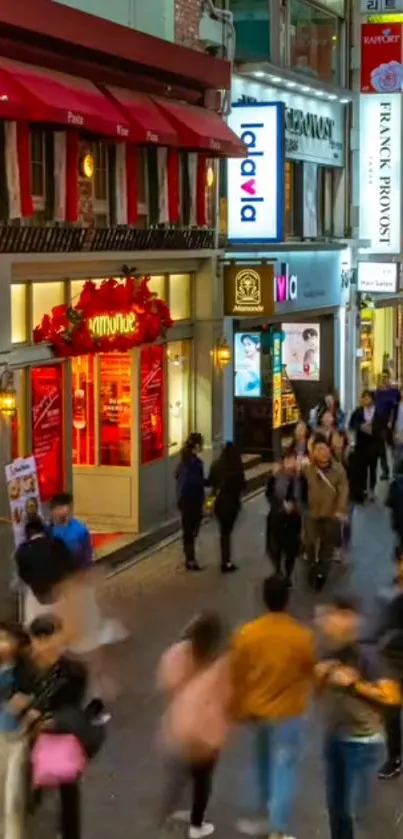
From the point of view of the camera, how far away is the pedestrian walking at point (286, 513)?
628 inches

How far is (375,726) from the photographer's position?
8.33 m

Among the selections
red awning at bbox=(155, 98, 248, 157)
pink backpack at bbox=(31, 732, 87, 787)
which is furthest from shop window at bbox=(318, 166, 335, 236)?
pink backpack at bbox=(31, 732, 87, 787)

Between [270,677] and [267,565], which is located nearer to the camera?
Answer: [270,677]

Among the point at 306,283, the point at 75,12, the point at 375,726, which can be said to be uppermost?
the point at 75,12

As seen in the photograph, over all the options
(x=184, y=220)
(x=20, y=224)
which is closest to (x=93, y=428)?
(x=184, y=220)

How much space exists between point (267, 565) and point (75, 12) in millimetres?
7157

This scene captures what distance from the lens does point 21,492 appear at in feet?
46.4

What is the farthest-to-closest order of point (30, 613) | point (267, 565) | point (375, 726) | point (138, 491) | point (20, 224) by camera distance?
point (138, 491), point (267, 565), point (20, 224), point (30, 613), point (375, 726)

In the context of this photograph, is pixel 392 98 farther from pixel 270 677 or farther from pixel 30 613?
pixel 270 677

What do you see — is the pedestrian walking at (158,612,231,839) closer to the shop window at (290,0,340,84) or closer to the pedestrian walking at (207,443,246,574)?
the pedestrian walking at (207,443,246,574)

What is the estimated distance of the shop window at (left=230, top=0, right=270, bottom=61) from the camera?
25208 mm

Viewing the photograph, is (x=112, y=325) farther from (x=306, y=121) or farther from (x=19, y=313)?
(x=306, y=121)

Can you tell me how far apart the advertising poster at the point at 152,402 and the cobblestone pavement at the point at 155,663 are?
1.44 m

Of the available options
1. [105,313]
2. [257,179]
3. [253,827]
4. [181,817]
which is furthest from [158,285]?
[253,827]
